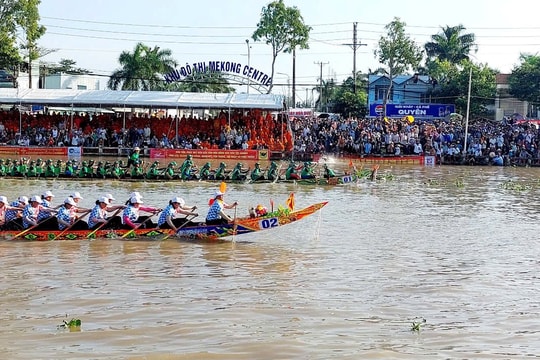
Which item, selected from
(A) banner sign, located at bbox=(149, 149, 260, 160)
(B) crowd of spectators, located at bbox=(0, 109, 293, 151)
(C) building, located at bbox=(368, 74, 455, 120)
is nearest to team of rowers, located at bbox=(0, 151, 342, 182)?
(A) banner sign, located at bbox=(149, 149, 260, 160)

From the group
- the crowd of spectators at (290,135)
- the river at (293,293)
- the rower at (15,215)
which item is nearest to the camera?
the river at (293,293)

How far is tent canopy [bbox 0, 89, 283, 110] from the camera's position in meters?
43.0

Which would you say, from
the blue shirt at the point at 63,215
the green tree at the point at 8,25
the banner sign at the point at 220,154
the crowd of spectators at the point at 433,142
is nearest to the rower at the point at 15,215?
the blue shirt at the point at 63,215

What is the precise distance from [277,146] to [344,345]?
33.3 metres

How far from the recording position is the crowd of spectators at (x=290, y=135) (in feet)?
138

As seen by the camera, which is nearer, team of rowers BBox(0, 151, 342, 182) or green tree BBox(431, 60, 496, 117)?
team of rowers BBox(0, 151, 342, 182)

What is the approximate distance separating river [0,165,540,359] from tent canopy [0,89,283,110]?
22.5m

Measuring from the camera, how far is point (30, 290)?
39.7 feet

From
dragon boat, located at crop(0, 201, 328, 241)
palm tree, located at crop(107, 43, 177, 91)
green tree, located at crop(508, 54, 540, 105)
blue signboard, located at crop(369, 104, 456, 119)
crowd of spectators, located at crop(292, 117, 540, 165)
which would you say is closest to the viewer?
dragon boat, located at crop(0, 201, 328, 241)

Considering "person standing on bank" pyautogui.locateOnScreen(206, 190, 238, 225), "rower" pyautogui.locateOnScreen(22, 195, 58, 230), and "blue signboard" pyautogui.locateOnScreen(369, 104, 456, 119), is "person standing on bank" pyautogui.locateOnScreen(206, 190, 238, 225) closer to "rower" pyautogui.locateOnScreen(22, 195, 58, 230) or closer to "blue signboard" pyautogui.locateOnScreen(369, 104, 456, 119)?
"rower" pyautogui.locateOnScreen(22, 195, 58, 230)

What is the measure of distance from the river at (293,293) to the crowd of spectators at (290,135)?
20948 millimetres

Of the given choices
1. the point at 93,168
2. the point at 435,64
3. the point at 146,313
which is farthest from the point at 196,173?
the point at 435,64

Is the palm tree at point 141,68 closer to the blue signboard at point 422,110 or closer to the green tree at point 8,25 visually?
the green tree at point 8,25

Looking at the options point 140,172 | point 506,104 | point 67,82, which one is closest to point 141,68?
point 67,82
